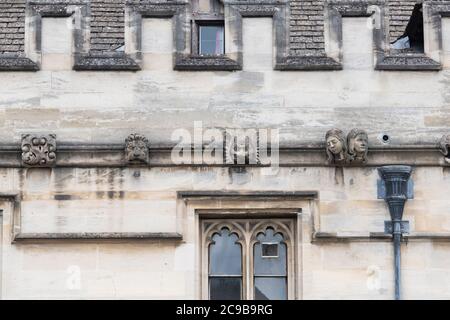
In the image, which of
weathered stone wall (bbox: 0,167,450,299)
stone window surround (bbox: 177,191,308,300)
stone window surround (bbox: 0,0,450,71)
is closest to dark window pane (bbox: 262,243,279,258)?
stone window surround (bbox: 177,191,308,300)

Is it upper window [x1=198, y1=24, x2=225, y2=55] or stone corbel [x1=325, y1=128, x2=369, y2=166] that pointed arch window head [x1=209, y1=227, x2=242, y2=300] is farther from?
upper window [x1=198, y1=24, x2=225, y2=55]

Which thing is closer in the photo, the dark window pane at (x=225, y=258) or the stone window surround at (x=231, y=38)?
the dark window pane at (x=225, y=258)

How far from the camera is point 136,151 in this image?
16938 mm

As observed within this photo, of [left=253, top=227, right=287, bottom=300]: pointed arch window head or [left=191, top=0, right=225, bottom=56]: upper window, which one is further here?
[left=191, top=0, right=225, bottom=56]: upper window

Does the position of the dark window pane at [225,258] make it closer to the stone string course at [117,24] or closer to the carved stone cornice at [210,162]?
the carved stone cornice at [210,162]

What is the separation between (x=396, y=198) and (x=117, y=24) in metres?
4.65

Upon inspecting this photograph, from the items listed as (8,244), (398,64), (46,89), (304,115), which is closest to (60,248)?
(8,244)

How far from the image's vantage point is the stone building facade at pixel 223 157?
55.1ft

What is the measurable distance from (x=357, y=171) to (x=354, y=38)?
1.40 metres

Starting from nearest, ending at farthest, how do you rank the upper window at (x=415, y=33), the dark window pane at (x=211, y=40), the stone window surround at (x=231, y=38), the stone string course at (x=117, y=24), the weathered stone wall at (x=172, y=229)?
the weathered stone wall at (x=172, y=229) < the stone window surround at (x=231, y=38) < the upper window at (x=415, y=33) < the dark window pane at (x=211, y=40) < the stone string course at (x=117, y=24)

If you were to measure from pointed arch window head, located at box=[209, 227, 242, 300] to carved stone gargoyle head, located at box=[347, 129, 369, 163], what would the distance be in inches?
57.0

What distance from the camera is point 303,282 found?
16.8 meters

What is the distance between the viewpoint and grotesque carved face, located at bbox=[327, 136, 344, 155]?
16953mm

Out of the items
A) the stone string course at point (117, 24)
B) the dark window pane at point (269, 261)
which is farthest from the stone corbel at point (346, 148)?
the stone string course at point (117, 24)
